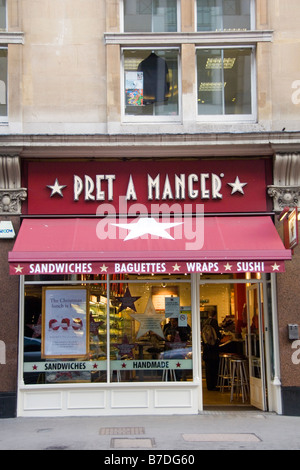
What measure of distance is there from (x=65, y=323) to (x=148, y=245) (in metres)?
2.35

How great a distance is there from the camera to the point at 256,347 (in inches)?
491

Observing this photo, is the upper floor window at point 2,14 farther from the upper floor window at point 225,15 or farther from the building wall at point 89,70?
the upper floor window at point 225,15

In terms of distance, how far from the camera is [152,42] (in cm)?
1225

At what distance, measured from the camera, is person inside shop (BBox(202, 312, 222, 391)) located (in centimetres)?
1423

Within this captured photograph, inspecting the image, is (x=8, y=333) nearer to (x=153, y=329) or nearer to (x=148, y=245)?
(x=153, y=329)

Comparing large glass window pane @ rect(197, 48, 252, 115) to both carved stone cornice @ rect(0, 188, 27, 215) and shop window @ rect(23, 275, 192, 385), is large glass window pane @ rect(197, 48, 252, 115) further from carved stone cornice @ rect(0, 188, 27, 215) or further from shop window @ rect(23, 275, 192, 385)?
carved stone cornice @ rect(0, 188, 27, 215)

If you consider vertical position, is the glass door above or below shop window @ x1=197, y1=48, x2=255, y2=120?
below

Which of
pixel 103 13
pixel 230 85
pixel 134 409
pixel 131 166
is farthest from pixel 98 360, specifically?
pixel 103 13

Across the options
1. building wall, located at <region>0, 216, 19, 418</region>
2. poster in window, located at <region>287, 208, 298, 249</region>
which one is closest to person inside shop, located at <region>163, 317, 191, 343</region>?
poster in window, located at <region>287, 208, 298, 249</region>

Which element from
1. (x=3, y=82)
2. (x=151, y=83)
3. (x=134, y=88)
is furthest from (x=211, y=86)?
(x=3, y=82)

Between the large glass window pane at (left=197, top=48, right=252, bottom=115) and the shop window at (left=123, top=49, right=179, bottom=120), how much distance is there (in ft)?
1.84

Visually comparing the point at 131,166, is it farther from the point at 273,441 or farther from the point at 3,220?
the point at 273,441

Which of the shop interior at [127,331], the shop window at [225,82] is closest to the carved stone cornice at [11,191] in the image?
the shop interior at [127,331]

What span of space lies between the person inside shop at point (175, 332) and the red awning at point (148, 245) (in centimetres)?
179
